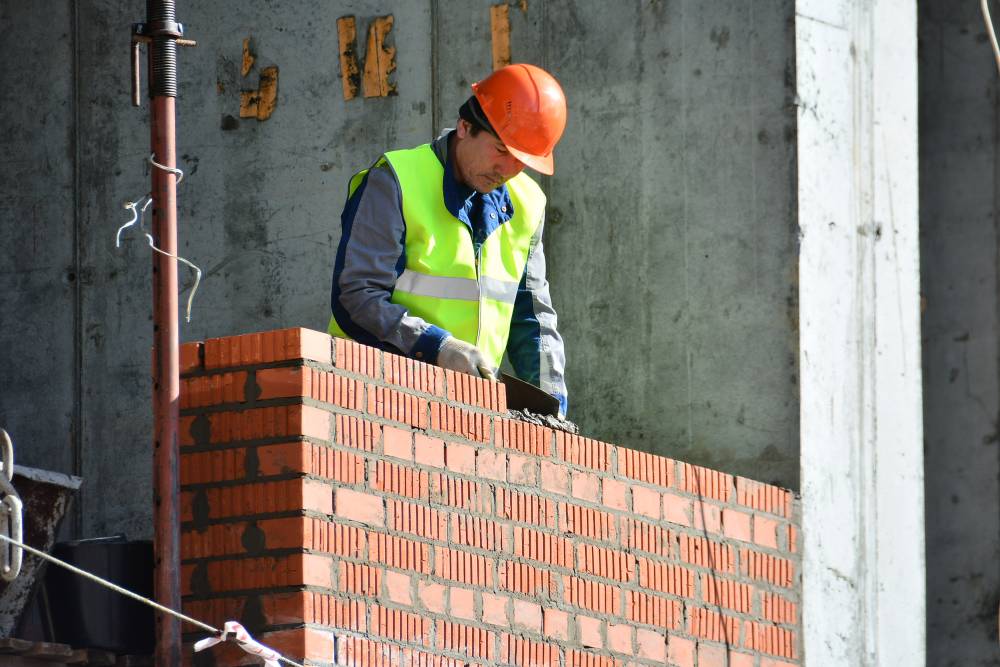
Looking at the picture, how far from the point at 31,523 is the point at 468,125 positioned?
6.36 feet

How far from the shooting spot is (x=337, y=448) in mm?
5273

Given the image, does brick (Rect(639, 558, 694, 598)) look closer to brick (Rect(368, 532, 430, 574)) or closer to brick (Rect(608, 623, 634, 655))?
brick (Rect(608, 623, 634, 655))

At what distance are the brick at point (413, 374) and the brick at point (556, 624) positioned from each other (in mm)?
Result: 820

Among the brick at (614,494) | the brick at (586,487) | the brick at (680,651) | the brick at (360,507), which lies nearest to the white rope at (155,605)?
the brick at (360,507)

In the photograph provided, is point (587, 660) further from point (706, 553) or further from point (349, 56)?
point (349, 56)

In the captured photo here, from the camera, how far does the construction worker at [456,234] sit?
612 cm

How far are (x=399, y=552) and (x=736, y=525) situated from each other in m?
1.98

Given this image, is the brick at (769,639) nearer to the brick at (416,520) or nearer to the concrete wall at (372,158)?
the concrete wall at (372,158)

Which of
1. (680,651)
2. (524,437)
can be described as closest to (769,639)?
(680,651)

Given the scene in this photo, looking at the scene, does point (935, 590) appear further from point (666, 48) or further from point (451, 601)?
point (451, 601)

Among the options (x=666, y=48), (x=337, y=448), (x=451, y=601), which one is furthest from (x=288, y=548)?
(x=666, y=48)

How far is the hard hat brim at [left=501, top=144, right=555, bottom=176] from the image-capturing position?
641 centimetres

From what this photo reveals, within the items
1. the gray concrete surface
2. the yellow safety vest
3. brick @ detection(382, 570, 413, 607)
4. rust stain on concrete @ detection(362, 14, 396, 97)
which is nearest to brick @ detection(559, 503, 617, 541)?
the yellow safety vest

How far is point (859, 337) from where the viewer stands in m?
7.86
